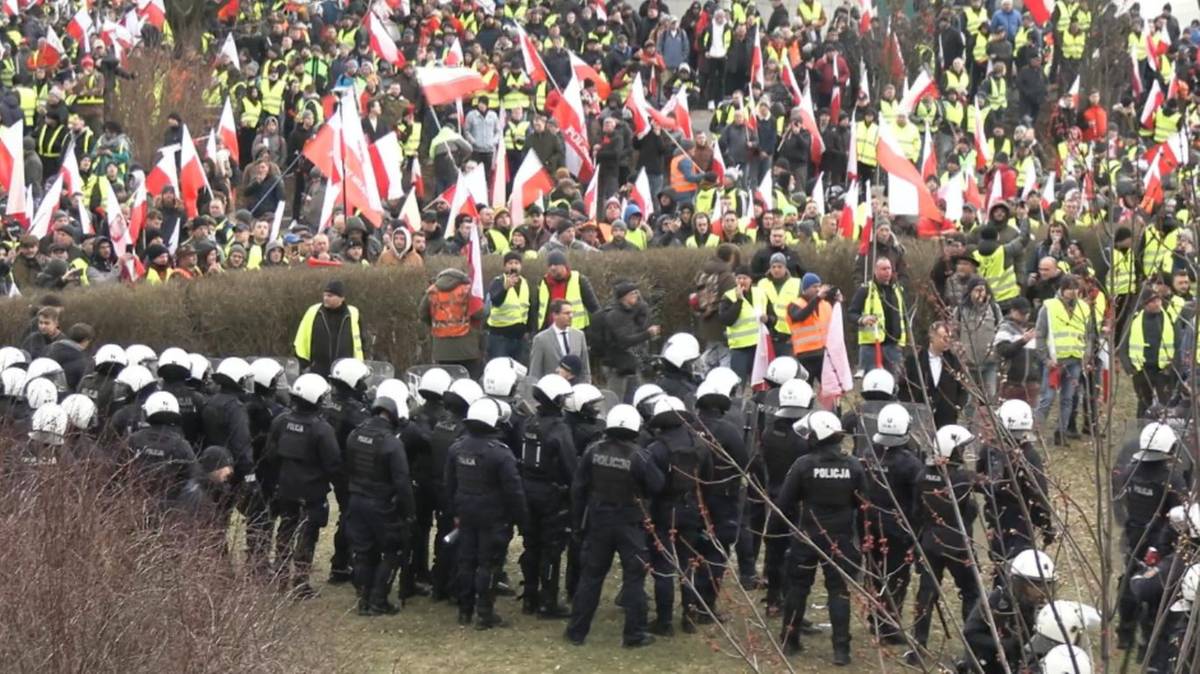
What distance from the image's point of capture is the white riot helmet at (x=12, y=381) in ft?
62.7

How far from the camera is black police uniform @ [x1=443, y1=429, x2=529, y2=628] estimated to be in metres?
17.2

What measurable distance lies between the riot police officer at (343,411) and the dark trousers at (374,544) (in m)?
0.35

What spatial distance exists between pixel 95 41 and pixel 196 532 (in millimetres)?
19521

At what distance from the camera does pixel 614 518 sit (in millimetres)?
16906

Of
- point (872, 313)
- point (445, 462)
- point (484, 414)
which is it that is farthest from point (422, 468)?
point (872, 313)

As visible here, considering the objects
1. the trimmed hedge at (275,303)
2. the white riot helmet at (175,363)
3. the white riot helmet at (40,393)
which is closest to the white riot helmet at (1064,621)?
the white riot helmet at (175,363)

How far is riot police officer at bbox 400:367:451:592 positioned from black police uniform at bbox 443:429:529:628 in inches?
22.8

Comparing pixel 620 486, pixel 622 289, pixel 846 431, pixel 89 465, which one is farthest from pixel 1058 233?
pixel 89 465

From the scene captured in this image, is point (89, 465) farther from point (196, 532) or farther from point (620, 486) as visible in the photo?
point (620, 486)

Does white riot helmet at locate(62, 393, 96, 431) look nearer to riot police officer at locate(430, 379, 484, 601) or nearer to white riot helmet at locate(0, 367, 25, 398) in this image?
white riot helmet at locate(0, 367, 25, 398)

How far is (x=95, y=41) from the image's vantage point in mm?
34000

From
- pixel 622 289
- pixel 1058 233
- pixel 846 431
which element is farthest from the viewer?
pixel 1058 233

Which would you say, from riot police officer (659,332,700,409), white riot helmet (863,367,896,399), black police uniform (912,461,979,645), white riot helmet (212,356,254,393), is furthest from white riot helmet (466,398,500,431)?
white riot helmet (863,367,896,399)

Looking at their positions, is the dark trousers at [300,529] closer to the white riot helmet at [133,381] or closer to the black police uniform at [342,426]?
the black police uniform at [342,426]
